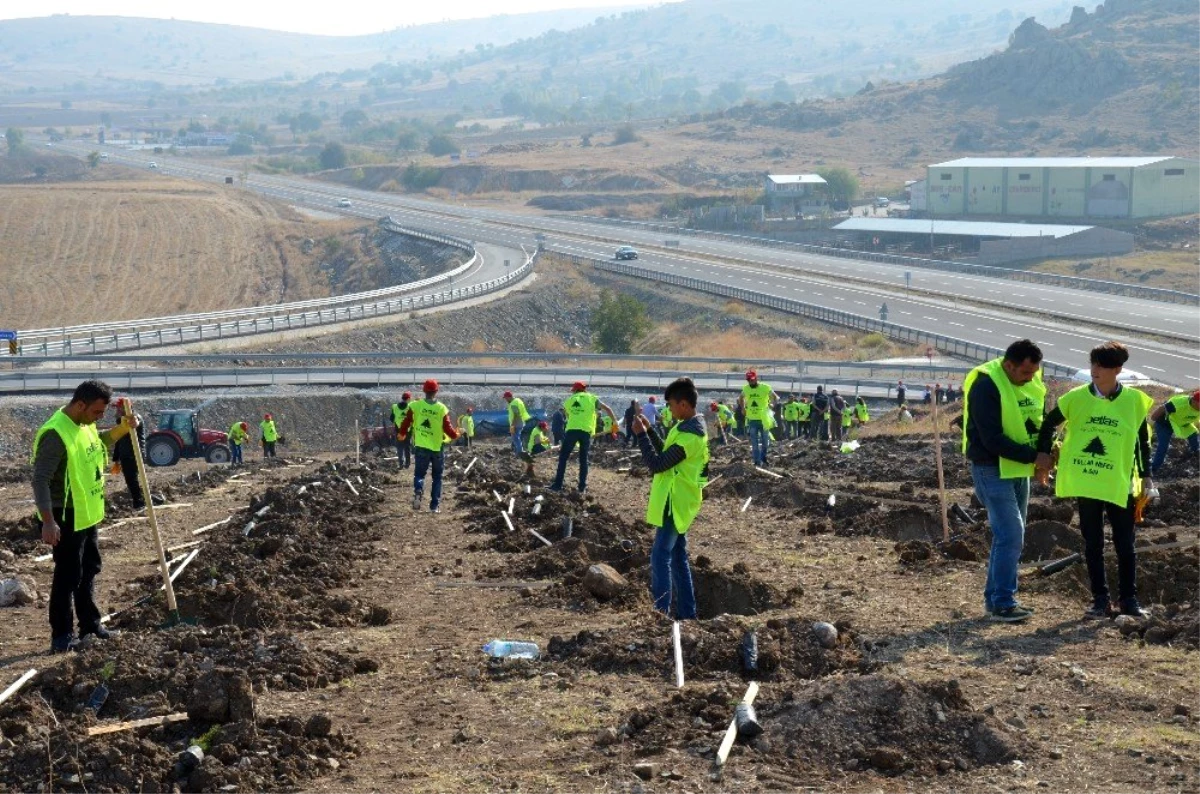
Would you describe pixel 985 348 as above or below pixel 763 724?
below

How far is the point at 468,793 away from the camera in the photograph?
691cm

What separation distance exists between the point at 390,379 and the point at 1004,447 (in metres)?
34.6

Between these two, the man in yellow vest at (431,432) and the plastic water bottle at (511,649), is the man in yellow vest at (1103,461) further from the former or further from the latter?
the man in yellow vest at (431,432)

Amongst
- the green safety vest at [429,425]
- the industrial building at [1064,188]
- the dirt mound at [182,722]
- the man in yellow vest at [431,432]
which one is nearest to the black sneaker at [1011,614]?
the dirt mound at [182,722]

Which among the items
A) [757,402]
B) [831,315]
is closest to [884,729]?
[757,402]

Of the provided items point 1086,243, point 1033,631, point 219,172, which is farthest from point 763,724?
point 219,172

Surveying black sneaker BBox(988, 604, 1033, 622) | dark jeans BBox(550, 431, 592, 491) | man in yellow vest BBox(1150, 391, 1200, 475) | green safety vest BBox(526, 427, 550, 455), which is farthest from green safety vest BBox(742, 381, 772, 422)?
black sneaker BBox(988, 604, 1033, 622)

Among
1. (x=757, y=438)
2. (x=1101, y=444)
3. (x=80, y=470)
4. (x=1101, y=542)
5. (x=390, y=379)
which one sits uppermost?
(x=1101, y=444)

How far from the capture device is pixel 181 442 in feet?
108

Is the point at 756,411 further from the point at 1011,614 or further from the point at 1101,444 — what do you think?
the point at 1101,444

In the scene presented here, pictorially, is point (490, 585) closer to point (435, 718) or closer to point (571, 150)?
point (435, 718)

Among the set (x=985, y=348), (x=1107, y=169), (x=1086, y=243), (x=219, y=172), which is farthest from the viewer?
(x=219, y=172)

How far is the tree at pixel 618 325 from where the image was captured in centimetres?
5803

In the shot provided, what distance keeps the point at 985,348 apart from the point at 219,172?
115746mm
